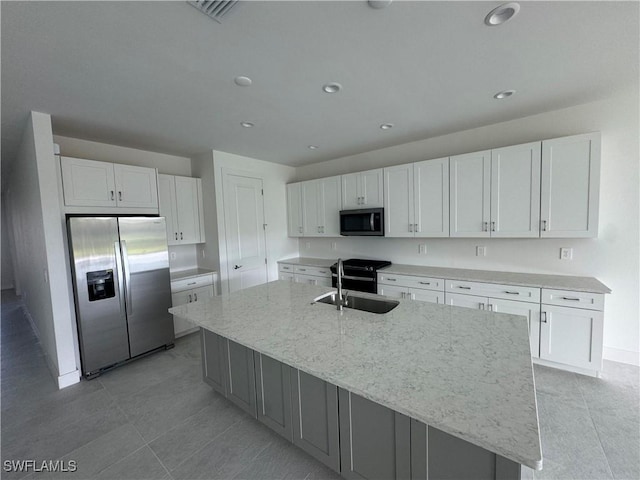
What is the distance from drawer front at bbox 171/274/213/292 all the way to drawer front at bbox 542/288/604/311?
4.06 metres

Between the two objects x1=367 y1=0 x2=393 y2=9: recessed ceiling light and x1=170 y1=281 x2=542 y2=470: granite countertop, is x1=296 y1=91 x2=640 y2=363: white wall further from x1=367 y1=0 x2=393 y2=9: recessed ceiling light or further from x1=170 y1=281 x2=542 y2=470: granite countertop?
x1=367 y1=0 x2=393 y2=9: recessed ceiling light

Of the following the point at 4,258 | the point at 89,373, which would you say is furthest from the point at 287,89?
the point at 4,258

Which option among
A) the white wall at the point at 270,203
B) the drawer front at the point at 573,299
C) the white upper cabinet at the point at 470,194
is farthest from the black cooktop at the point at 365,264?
the drawer front at the point at 573,299

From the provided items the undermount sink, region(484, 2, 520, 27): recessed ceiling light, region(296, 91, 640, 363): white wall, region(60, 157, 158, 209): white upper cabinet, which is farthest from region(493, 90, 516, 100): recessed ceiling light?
region(60, 157, 158, 209): white upper cabinet

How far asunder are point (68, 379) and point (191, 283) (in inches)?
59.4

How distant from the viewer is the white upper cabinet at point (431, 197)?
3260 millimetres

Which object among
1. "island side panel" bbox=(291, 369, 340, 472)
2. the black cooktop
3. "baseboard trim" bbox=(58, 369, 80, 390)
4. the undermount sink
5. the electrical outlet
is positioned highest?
the electrical outlet

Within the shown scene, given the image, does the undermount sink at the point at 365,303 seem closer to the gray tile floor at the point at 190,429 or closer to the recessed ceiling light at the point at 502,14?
the gray tile floor at the point at 190,429

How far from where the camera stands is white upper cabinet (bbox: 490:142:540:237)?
274 centimetres

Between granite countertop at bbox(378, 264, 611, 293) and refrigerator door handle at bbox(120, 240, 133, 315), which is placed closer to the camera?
granite countertop at bbox(378, 264, 611, 293)

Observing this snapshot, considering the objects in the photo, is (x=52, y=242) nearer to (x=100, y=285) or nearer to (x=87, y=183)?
(x=100, y=285)

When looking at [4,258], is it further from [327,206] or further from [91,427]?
[327,206]

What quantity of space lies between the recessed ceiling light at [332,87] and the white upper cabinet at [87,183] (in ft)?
8.58

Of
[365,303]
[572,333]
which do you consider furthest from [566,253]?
[365,303]
